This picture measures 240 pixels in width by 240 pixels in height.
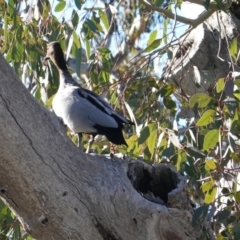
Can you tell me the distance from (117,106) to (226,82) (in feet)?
2.79

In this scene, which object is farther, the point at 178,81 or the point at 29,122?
the point at 178,81

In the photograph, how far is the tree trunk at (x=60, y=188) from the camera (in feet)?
7.50

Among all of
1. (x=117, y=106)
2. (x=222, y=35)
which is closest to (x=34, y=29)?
(x=117, y=106)

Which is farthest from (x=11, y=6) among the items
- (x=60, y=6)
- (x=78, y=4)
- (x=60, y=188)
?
(x=60, y=188)

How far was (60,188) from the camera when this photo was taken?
2320mm

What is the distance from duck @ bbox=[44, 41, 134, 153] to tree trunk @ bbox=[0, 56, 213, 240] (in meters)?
0.67

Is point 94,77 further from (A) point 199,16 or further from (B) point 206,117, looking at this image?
(B) point 206,117

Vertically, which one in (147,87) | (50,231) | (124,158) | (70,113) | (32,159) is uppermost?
(147,87)

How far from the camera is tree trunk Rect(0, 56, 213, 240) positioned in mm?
2285

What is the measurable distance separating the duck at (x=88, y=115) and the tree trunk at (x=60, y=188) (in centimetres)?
67

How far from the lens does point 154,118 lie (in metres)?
3.39

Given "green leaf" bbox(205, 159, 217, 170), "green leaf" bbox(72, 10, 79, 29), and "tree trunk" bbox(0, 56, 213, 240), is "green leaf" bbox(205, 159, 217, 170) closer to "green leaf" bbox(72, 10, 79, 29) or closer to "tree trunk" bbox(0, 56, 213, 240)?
"tree trunk" bbox(0, 56, 213, 240)

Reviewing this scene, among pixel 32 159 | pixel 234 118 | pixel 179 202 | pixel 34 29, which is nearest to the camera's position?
pixel 32 159

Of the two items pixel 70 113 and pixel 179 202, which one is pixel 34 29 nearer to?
pixel 70 113
